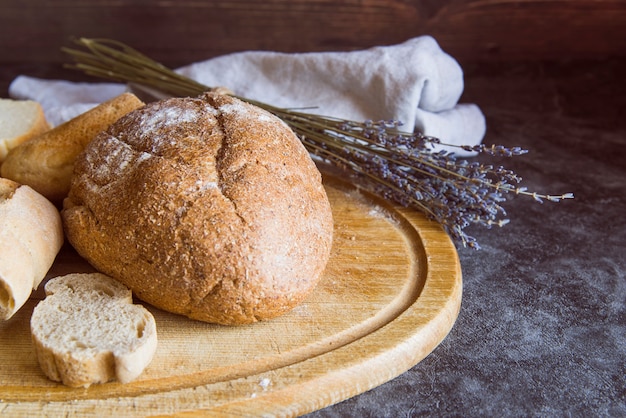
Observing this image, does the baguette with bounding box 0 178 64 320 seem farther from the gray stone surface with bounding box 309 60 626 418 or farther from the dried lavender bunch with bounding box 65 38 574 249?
the dried lavender bunch with bounding box 65 38 574 249

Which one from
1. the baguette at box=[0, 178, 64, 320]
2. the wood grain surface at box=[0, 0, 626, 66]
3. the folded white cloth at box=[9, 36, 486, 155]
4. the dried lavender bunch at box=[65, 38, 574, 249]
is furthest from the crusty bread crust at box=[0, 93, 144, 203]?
the wood grain surface at box=[0, 0, 626, 66]

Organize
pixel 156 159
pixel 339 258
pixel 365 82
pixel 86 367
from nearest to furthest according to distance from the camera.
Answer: pixel 86 367 → pixel 156 159 → pixel 339 258 → pixel 365 82

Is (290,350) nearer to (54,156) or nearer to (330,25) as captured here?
(54,156)

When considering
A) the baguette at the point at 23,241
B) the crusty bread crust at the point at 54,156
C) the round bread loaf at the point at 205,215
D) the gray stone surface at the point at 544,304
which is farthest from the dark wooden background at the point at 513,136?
the crusty bread crust at the point at 54,156

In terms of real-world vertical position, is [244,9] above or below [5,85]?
above

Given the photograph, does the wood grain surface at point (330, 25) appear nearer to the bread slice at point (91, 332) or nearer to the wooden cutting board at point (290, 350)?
the wooden cutting board at point (290, 350)

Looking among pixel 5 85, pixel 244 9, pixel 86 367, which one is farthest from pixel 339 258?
pixel 5 85

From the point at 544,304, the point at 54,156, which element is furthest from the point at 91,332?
the point at 544,304

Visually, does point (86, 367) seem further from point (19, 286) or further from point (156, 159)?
point (156, 159)
